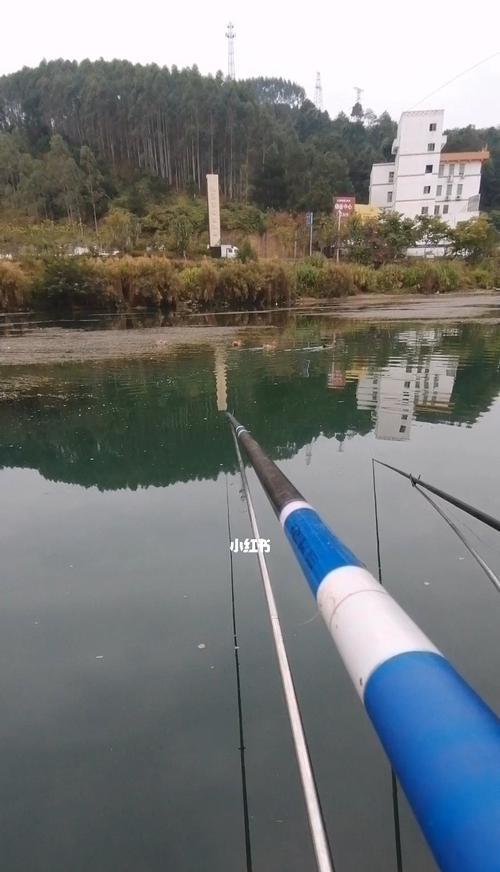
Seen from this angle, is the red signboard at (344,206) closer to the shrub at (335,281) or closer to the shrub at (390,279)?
the shrub at (390,279)

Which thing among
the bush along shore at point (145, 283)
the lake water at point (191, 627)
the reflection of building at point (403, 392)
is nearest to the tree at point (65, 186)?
the bush along shore at point (145, 283)

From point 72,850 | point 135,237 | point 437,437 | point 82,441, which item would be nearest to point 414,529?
point 437,437

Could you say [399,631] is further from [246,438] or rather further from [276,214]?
[276,214]

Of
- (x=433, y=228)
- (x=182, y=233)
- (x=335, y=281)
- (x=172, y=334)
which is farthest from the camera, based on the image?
(x=433, y=228)

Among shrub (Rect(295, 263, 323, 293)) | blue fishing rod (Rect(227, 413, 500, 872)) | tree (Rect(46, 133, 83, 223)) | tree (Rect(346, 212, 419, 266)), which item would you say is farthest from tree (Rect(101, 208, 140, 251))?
blue fishing rod (Rect(227, 413, 500, 872))

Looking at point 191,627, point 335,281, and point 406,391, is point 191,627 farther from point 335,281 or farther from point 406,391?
point 335,281

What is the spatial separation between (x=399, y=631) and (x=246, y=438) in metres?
1.81

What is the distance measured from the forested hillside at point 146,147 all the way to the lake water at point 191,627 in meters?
51.9

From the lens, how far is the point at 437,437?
20.1 feet

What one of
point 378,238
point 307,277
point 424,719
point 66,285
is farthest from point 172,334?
point 378,238

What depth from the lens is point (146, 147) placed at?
217 feet

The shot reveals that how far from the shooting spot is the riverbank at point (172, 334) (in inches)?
503

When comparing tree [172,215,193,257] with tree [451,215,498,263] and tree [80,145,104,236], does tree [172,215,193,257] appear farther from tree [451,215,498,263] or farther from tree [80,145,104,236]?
tree [451,215,498,263]

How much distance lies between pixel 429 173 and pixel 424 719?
212ft
